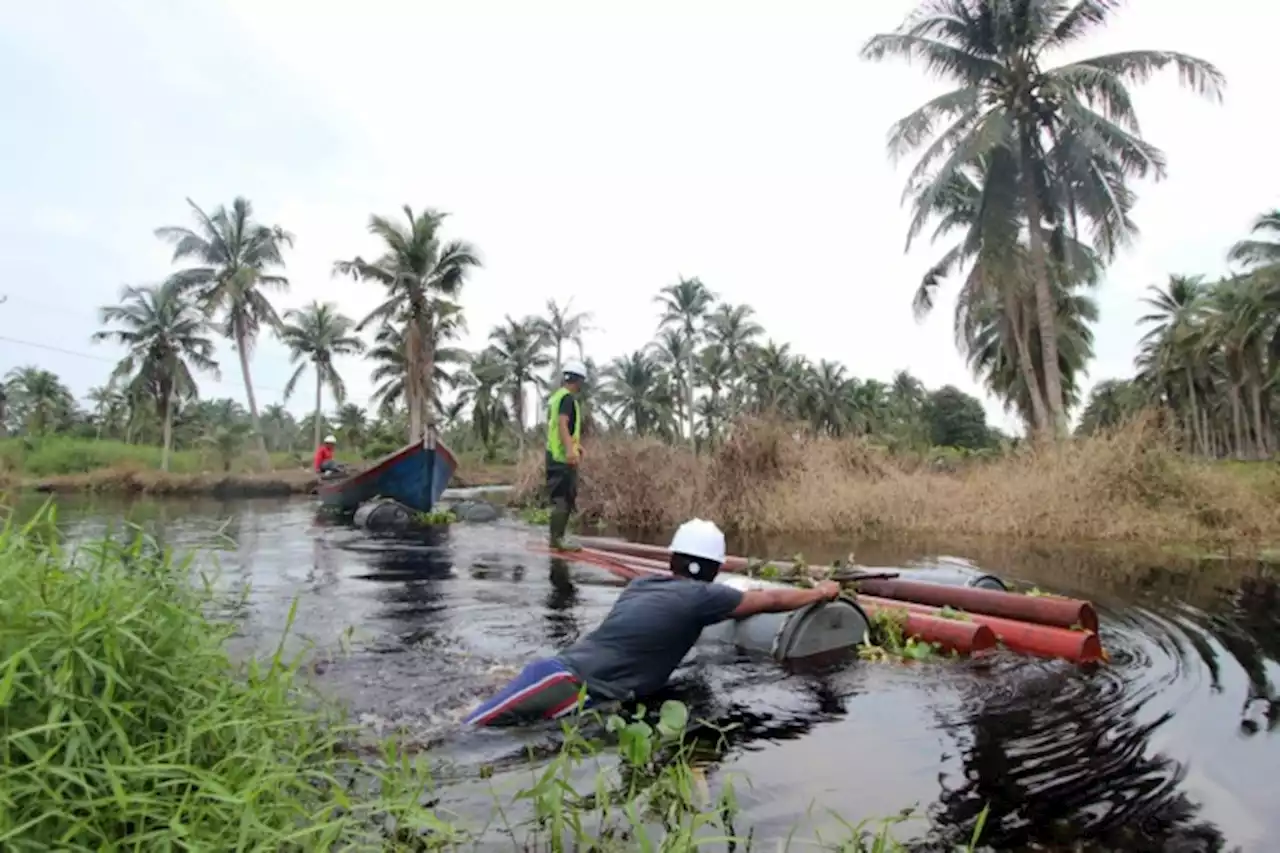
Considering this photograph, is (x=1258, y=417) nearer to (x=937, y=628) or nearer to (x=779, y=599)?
(x=937, y=628)

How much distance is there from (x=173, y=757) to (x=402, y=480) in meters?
17.7

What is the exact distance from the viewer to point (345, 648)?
6.26 metres

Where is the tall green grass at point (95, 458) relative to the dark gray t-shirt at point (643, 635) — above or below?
above

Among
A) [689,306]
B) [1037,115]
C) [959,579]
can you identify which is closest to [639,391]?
[689,306]

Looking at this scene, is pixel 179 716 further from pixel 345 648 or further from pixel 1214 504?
pixel 1214 504

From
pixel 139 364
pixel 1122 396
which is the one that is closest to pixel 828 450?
pixel 139 364

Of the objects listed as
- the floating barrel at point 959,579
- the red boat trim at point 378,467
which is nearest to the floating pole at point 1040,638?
the floating barrel at point 959,579

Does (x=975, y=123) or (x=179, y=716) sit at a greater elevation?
(x=975, y=123)

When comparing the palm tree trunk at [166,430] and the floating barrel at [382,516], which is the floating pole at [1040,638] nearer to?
the floating barrel at [382,516]

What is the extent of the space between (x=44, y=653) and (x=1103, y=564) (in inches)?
505

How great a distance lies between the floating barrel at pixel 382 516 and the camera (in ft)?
58.6

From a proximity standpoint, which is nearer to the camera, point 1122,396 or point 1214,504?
point 1214,504

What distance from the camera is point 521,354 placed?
51.8m

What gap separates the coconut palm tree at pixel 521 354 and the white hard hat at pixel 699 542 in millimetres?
46496
